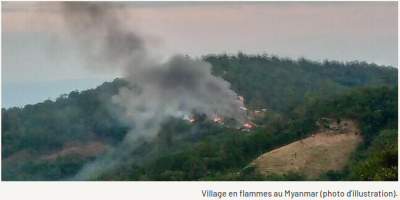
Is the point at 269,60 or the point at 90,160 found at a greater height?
the point at 269,60

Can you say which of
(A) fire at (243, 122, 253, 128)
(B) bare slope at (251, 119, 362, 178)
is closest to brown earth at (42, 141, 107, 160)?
(A) fire at (243, 122, 253, 128)

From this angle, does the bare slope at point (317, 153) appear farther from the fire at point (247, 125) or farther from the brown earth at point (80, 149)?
the brown earth at point (80, 149)

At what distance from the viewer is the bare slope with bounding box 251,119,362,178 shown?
31.9 meters

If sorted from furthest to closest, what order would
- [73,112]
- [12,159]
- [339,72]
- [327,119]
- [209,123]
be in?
[339,72]
[73,112]
[12,159]
[209,123]
[327,119]

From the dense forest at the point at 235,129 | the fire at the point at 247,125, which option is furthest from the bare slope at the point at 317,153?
the fire at the point at 247,125

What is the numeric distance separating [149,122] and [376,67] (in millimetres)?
16714

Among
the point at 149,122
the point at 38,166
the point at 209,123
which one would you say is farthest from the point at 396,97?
the point at 38,166

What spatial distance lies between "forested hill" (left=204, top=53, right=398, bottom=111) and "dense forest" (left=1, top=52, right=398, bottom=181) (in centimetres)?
6

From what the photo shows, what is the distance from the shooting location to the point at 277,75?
1879 inches

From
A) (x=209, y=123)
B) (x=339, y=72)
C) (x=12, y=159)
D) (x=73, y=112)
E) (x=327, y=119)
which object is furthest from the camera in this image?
(x=339, y=72)

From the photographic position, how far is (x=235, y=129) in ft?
128

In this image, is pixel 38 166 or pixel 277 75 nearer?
pixel 38 166

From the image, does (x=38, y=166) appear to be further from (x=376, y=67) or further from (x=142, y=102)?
(x=376, y=67)

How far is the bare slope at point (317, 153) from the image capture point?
105 feet
